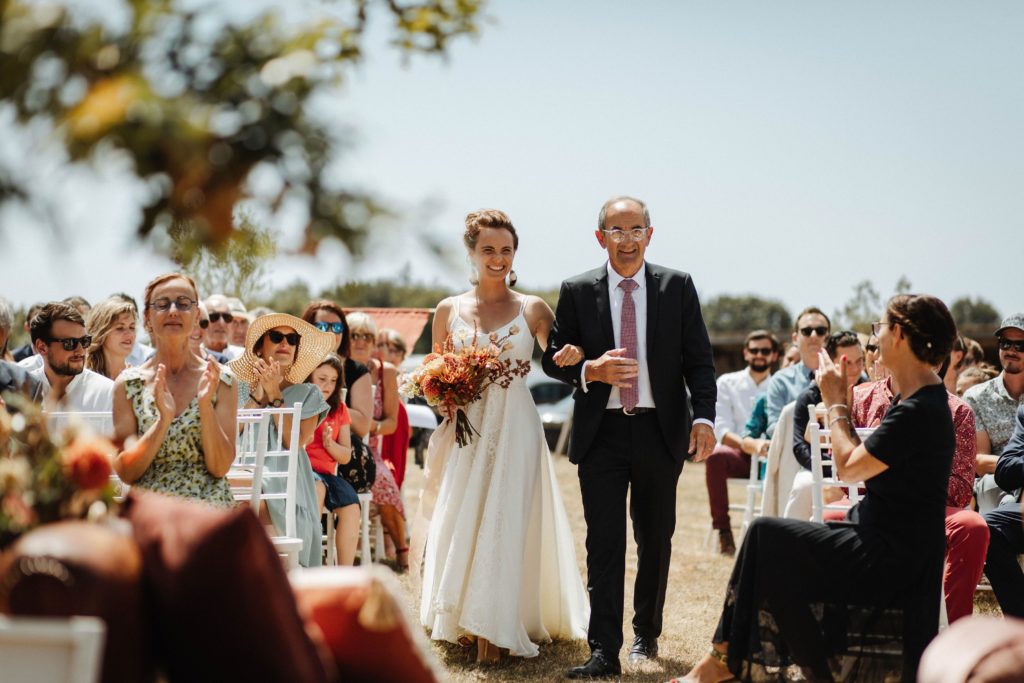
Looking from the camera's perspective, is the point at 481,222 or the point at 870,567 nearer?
the point at 870,567

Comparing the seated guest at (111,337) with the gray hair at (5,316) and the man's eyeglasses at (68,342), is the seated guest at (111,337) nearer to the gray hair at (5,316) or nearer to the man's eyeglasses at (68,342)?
the gray hair at (5,316)

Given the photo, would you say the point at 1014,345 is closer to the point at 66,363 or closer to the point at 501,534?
the point at 501,534

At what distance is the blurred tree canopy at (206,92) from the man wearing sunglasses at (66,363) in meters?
4.29

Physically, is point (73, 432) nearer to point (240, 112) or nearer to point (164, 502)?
point (164, 502)

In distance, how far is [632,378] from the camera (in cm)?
573

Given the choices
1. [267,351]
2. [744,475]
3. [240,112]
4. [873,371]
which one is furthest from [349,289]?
[744,475]

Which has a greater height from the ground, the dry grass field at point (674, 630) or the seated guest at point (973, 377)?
the seated guest at point (973, 377)

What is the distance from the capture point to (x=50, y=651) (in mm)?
2170

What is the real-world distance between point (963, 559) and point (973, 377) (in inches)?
130

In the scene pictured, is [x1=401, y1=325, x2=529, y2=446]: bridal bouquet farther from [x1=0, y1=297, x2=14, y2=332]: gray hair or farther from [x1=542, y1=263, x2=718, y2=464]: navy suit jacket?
[x1=0, y1=297, x2=14, y2=332]: gray hair

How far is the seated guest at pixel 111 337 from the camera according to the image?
285 inches

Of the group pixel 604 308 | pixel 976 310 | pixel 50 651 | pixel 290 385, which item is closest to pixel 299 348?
pixel 290 385

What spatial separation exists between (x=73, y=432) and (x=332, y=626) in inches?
31.4

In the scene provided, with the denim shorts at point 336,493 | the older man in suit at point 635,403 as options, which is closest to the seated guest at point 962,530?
the older man in suit at point 635,403
